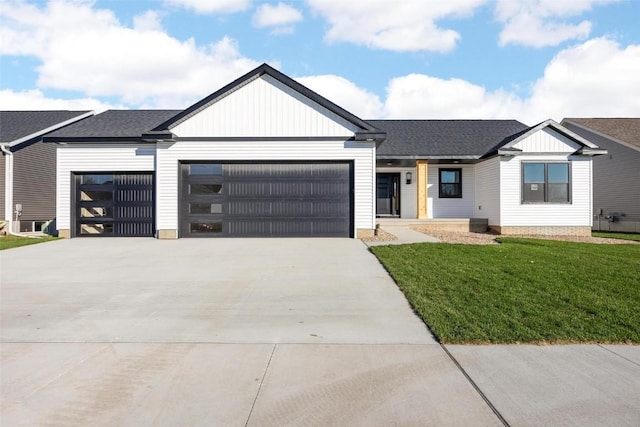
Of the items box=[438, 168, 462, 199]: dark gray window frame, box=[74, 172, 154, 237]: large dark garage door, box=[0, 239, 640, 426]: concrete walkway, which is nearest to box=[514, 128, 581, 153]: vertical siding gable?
box=[438, 168, 462, 199]: dark gray window frame

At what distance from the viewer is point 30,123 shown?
64.3ft

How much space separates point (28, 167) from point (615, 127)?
28.7 metres

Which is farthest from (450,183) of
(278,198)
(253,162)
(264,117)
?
(253,162)

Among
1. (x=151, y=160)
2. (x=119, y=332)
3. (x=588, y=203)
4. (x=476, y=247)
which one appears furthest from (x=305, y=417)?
(x=588, y=203)

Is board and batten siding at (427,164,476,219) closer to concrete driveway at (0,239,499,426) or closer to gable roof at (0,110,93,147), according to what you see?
concrete driveway at (0,239,499,426)

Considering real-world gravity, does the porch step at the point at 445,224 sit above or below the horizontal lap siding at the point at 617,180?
below

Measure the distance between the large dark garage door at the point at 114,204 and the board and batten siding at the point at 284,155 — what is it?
3.06ft

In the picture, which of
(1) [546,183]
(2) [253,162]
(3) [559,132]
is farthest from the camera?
(1) [546,183]

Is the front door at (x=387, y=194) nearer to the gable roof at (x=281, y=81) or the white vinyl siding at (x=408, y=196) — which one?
the white vinyl siding at (x=408, y=196)

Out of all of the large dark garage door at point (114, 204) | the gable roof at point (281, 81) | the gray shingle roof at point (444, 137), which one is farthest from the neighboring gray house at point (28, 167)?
the gray shingle roof at point (444, 137)

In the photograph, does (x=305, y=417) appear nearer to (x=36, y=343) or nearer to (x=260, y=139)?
(x=36, y=343)

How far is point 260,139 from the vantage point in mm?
13406

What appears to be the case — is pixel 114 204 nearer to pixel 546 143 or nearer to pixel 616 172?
pixel 546 143

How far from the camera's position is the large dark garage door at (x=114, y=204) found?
46.1ft
